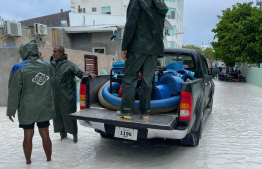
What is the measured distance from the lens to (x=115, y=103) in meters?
3.83

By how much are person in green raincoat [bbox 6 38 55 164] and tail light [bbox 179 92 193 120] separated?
176cm

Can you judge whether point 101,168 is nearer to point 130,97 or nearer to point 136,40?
point 130,97

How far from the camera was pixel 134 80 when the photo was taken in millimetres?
3529

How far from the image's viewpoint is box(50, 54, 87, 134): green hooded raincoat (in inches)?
167

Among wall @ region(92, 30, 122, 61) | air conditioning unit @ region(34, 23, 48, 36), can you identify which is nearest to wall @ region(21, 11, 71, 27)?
wall @ region(92, 30, 122, 61)

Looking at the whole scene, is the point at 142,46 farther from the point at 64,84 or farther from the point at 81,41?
the point at 81,41

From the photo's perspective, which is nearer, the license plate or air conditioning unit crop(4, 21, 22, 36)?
the license plate

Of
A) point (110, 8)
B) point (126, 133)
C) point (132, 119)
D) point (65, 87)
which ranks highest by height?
point (110, 8)

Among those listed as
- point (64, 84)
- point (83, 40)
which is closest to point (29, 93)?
point (64, 84)

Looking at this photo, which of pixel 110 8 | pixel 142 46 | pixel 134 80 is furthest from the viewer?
pixel 110 8

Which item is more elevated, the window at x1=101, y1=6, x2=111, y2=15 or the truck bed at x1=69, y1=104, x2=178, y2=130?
the window at x1=101, y1=6, x2=111, y2=15

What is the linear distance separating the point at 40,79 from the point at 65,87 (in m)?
0.92

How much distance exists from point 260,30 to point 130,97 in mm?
20165

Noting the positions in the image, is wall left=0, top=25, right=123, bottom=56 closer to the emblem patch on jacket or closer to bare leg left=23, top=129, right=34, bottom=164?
the emblem patch on jacket
